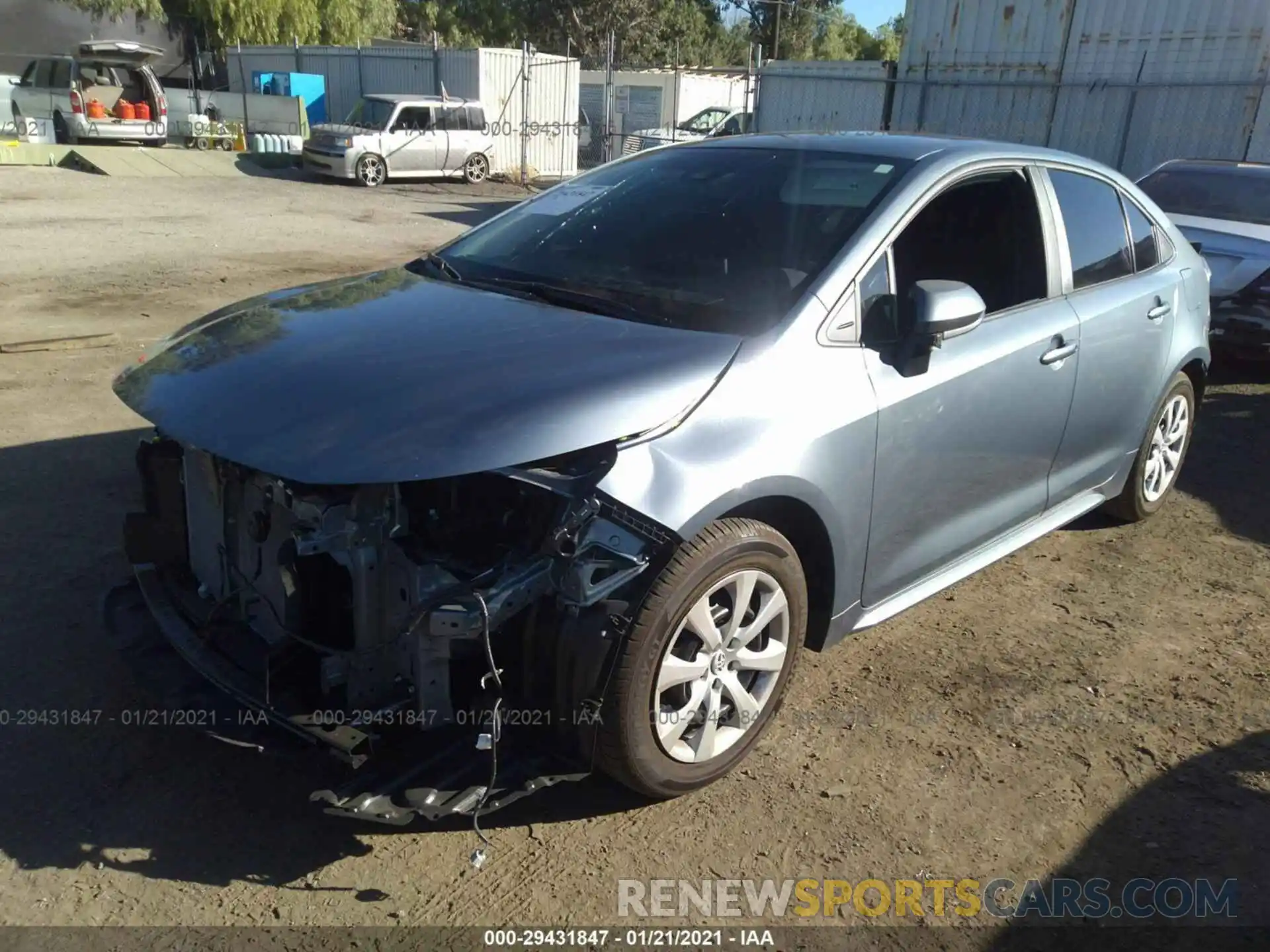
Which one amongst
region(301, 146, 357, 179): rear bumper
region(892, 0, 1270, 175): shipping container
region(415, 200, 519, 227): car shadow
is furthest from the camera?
region(301, 146, 357, 179): rear bumper

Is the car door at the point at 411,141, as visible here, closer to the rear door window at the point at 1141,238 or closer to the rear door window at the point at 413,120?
the rear door window at the point at 413,120

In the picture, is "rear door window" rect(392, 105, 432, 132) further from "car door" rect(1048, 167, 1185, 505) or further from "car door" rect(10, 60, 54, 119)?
Result: "car door" rect(1048, 167, 1185, 505)

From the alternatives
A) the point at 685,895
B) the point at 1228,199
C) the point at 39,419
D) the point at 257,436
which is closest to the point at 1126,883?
the point at 685,895

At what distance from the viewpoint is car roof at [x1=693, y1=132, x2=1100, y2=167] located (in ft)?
12.3

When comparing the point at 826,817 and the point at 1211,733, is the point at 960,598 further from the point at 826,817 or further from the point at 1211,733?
the point at 826,817

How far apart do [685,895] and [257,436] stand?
161 centimetres

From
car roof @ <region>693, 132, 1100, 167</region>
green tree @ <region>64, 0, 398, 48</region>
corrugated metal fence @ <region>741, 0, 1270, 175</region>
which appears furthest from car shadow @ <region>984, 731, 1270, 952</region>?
green tree @ <region>64, 0, 398, 48</region>

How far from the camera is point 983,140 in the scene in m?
4.02

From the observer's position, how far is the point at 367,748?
2.53 meters

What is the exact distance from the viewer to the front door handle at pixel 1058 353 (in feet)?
12.5

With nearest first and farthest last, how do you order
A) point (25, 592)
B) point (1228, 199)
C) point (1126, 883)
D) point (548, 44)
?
1. point (1126, 883)
2. point (25, 592)
3. point (1228, 199)
4. point (548, 44)

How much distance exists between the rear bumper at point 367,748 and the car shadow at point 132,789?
100 mm

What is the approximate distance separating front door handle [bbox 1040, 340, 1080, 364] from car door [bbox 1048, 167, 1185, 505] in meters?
0.11

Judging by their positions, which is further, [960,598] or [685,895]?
[960,598]
